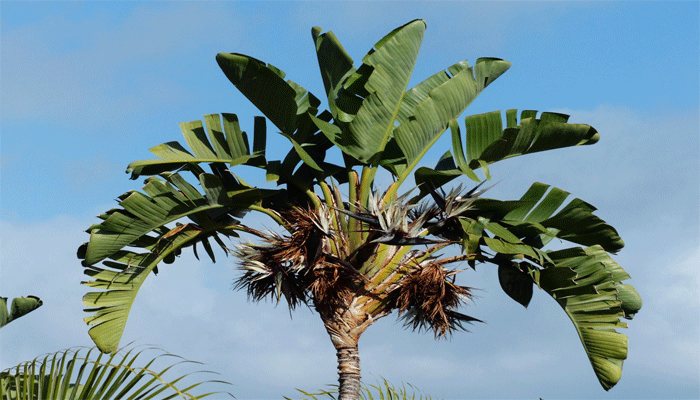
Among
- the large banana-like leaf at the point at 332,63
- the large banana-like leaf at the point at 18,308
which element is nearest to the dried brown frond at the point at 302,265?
the large banana-like leaf at the point at 332,63

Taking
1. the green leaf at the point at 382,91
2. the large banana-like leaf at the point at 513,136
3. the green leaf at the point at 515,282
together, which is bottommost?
the green leaf at the point at 515,282

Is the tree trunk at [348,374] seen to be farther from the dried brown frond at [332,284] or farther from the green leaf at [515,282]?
the green leaf at [515,282]

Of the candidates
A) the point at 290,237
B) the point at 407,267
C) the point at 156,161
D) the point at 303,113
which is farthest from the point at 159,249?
the point at 407,267

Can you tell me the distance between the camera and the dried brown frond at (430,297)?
939cm

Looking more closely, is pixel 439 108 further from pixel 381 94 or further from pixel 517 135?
pixel 517 135

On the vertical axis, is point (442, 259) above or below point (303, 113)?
below

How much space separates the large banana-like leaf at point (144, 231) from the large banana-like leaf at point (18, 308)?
60.2 inches

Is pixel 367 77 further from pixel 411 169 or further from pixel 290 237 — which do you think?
pixel 290 237

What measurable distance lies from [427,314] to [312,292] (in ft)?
4.72

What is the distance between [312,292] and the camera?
941 centimetres

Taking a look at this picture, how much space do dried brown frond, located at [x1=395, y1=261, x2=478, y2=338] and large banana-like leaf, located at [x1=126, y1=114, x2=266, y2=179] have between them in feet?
8.20

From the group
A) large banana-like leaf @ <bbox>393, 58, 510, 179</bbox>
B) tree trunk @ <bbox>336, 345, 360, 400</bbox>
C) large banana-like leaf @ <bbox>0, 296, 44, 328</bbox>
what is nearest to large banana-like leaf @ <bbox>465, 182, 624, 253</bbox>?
large banana-like leaf @ <bbox>393, 58, 510, 179</bbox>

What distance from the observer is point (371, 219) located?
912 cm

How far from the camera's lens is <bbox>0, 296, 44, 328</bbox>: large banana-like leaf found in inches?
308
